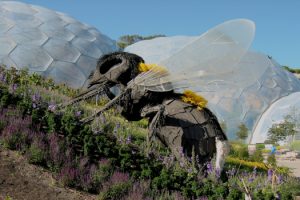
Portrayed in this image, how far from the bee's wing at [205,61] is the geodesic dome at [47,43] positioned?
1438 centimetres

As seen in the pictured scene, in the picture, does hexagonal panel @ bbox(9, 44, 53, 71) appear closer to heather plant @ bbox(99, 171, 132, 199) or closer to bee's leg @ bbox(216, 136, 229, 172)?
bee's leg @ bbox(216, 136, 229, 172)

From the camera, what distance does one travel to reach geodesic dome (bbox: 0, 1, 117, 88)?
19984 mm

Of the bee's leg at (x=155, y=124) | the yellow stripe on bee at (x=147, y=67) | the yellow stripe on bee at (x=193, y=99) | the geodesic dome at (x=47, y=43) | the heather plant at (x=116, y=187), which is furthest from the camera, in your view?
the geodesic dome at (x=47, y=43)

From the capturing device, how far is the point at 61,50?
842 inches

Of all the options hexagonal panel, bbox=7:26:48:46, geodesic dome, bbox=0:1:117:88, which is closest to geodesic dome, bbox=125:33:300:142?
geodesic dome, bbox=0:1:117:88

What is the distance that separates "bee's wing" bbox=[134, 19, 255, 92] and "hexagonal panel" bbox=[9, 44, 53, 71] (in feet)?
47.7

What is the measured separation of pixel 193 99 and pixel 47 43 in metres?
16.2

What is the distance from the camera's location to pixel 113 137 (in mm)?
6426

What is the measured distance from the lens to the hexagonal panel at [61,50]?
2100cm

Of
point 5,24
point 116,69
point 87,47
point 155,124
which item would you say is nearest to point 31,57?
point 5,24

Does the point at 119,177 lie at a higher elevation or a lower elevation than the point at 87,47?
lower

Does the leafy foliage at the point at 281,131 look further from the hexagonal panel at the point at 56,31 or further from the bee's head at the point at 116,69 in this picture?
the bee's head at the point at 116,69

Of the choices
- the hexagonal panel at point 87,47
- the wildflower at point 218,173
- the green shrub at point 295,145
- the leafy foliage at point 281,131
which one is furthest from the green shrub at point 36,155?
the leafy foliage at point 281,131

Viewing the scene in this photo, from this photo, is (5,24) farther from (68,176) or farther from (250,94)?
(68,176)
